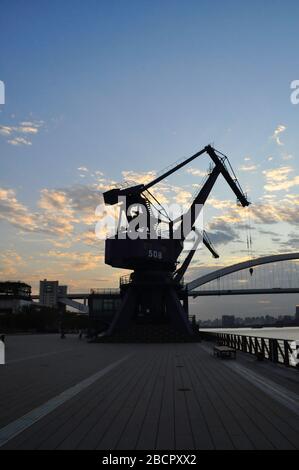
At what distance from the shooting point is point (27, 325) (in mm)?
119000

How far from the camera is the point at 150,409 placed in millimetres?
10930

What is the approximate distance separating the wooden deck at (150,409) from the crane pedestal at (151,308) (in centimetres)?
3275

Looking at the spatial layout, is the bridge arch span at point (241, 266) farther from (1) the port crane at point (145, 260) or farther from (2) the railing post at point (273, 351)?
(2) the railing post at point (273, 351)

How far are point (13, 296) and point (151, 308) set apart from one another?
136670 mm

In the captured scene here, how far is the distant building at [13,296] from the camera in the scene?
570 ft

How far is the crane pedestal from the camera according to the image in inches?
2030

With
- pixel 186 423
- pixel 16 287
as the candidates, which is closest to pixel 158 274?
pixel 186 423

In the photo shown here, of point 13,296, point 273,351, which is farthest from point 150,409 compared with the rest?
point 13,296

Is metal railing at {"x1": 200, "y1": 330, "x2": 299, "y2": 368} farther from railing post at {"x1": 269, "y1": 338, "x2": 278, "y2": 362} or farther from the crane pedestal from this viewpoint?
the crane pedestal

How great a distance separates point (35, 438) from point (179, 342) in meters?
41.7

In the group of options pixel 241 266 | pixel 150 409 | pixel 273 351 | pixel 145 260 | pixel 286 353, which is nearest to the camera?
pixel 150 409

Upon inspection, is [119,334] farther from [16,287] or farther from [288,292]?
[16,287]

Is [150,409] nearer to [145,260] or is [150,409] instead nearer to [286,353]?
[286,353]

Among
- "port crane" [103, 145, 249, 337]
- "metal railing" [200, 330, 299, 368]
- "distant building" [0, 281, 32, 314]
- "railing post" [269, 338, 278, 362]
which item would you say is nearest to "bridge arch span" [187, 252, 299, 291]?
"distant building" [0, 281, 32, 314]
